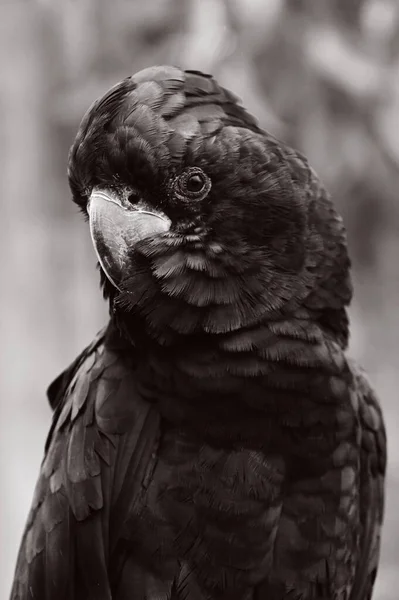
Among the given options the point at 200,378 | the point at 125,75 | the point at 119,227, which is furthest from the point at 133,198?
the point at 125,75

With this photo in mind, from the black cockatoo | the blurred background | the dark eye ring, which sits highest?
the blurred background

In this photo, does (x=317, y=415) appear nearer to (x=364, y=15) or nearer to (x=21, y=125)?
(x=364, y=15)

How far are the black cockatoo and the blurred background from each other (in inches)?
20.5

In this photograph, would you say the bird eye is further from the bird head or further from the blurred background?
the blurred background

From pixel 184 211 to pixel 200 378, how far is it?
0.20 metres

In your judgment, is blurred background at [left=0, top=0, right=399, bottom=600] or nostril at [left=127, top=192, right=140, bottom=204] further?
blurred background at [left=0, top=0, right=399, bottom=600]

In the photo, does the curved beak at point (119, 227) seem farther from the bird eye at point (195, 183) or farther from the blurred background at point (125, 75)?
the blurred background at point (125, 75)

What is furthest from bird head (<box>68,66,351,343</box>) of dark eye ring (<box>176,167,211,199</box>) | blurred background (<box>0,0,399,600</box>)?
blurred background (<box>0,0,399,600</box>)

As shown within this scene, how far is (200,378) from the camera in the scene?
867 millimetres

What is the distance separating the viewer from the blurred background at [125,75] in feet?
4.57

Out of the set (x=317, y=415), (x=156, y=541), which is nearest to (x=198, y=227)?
(x=317, y=415)

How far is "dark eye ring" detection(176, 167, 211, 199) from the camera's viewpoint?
819mm

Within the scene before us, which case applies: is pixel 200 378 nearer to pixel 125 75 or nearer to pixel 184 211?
pixel 184 211

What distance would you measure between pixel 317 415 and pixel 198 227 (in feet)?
0.93
